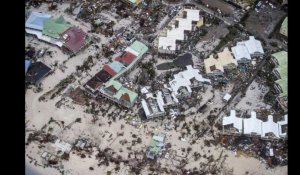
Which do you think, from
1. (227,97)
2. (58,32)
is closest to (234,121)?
(227,97)

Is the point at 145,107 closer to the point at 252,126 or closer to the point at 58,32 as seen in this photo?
the point at 252,126

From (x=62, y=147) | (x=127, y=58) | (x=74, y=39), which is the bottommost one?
(x=62, y=147)

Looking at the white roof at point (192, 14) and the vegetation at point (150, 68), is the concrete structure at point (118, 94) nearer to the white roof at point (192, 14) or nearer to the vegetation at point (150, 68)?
the vegetation at point (150, 68)

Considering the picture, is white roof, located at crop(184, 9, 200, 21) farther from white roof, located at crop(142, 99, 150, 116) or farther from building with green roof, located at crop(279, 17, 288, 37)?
white roof, located at crop(142, 99, 150, 116)

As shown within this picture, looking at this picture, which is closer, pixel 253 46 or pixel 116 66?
pixel 116 66

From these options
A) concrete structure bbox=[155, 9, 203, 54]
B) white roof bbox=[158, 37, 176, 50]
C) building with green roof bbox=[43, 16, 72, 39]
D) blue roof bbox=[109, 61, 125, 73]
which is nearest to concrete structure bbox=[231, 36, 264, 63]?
concrete structure bbox=[155, 9, 203, 54]

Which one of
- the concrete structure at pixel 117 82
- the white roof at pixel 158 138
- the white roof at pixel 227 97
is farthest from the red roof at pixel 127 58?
the white roof at pixel 227 97

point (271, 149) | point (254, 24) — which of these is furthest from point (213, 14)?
point (271, 149)
